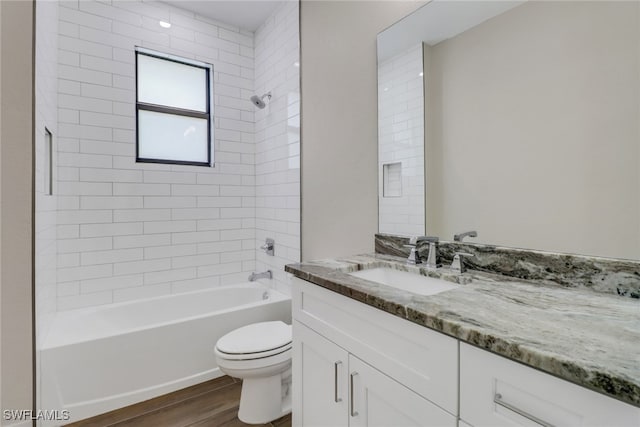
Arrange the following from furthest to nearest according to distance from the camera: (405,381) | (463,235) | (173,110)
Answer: (173,110) → (463,235) → (405,381)

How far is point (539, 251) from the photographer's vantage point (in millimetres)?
1117

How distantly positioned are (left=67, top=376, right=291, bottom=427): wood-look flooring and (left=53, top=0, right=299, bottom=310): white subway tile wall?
93 centimetres

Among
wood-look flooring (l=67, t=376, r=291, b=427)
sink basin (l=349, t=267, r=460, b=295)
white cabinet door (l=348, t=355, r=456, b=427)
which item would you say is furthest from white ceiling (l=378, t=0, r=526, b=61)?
wood-look flooring (l=67, t=376, r=291, b=427)

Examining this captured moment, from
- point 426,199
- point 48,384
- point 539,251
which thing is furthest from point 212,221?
point 539,251

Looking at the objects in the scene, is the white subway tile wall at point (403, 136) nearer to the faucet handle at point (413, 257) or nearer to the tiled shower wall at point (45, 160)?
the faucet handle at point (413, 257)

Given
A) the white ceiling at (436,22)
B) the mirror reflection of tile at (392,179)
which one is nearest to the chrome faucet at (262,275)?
the mirror reflection of tile at (392,179)

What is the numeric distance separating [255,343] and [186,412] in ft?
2.08

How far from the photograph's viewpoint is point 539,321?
0.74 m

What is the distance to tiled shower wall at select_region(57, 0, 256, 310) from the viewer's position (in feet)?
7.65

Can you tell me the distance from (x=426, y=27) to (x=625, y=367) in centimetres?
153

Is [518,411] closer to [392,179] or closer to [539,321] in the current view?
[539,321]

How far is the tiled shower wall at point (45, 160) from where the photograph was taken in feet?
5.36

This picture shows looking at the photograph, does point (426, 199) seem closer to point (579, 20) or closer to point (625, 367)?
point (579, 20)

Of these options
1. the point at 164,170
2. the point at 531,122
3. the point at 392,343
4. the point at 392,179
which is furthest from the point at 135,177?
the point at 531,122
